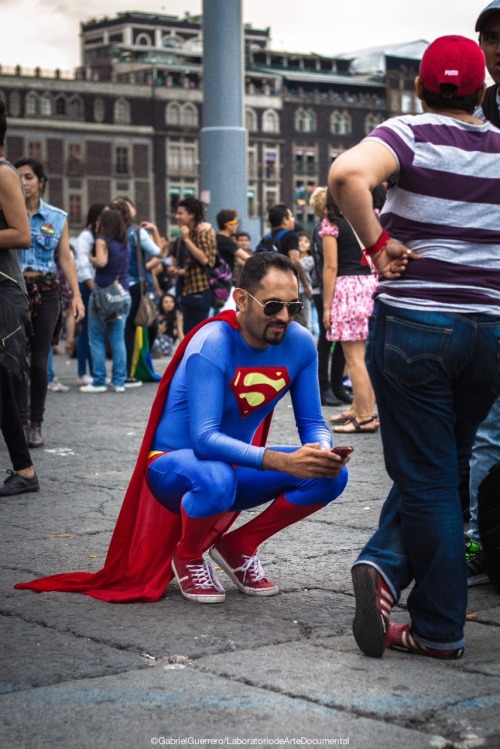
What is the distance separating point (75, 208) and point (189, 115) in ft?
35.9

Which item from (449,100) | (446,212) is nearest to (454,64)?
(449,100)

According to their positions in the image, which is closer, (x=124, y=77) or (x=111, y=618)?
(x=111, y=618)

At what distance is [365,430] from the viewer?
9.48 meters

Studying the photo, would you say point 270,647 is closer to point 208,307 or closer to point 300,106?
point 208,307

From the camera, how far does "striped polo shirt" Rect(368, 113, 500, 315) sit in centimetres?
360

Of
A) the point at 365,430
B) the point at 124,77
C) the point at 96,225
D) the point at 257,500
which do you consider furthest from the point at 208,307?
the point at 124,77

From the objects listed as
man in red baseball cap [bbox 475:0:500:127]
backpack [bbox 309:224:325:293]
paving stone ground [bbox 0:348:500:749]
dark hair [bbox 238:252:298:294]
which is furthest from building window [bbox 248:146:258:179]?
dark hair [bbox 238:252:298:294]

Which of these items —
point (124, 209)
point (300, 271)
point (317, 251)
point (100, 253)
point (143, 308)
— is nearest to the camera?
point (317, 251)

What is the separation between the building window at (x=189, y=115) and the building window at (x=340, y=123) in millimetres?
12575

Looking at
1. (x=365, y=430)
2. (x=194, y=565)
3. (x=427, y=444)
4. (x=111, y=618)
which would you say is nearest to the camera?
(x=427, y=444)

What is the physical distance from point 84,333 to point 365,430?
191 inches

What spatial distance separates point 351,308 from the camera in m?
9.77

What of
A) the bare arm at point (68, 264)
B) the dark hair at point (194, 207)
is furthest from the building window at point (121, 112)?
the bare arm at point (68, 264)

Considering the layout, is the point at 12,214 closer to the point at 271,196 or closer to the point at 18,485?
the point at 18,485
